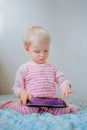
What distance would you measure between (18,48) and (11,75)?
0.21m

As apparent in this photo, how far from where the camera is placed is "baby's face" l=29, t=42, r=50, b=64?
1.39m

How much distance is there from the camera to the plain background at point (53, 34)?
208cm

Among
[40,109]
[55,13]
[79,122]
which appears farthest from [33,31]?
[55,13]

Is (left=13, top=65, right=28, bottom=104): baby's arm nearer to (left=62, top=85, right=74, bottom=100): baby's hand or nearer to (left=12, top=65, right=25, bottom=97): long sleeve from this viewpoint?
(left=12, top=65, right=25, bottom=97): long sleeve

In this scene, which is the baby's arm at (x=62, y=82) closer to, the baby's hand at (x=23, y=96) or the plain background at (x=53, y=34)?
the baby's hand at (x=23, y=96)

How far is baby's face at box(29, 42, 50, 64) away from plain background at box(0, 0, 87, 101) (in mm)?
674

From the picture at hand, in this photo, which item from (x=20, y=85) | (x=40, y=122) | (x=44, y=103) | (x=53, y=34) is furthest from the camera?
(x=53, y=34)

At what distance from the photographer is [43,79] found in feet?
4.57

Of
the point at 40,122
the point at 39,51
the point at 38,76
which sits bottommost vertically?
the point at 40,122

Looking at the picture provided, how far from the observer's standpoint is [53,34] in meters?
2.12

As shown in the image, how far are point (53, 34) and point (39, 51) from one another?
739mm

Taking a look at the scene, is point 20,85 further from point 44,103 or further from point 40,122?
point 40,122

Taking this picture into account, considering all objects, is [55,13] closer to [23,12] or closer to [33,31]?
[23,12]

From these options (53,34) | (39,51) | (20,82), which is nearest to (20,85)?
(20,82)
